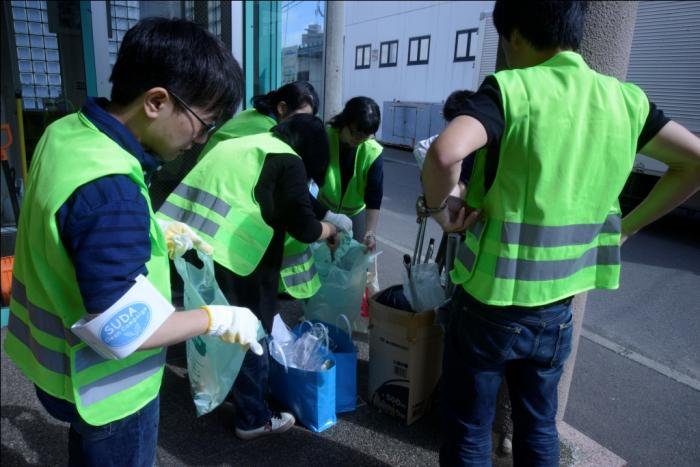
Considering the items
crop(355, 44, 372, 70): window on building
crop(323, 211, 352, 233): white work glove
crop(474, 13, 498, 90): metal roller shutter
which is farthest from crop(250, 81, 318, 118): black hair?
crop(355, 44, 372, 70): window on building

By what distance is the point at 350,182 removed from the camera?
3.27 metres

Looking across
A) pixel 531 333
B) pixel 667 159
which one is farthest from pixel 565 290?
pixel 667 159

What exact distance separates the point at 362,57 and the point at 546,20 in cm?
1162

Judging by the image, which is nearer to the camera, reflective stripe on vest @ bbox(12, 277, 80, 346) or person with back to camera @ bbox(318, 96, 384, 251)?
reflective stripe on vest @ bbox(12, 277, 80, 346)

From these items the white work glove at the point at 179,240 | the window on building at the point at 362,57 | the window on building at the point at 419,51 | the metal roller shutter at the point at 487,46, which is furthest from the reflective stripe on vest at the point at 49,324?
the window on building at the point at 419,51

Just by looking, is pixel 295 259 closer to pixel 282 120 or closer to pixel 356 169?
pixel 282 120

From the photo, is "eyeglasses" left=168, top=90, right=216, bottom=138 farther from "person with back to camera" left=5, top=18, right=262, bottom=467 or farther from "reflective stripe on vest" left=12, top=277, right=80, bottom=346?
"reflective stripe on vest" left=12, top=277, right=80, bottom=346

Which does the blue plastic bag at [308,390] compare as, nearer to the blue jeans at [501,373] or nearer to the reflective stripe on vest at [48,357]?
the blue jeans at [501,373]

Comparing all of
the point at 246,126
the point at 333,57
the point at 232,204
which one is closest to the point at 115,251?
the point at 232,204

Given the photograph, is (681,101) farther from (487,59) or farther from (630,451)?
(487,59)

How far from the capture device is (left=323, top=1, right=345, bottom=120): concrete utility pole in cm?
457

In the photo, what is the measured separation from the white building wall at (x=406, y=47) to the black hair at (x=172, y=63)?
12.7 metres

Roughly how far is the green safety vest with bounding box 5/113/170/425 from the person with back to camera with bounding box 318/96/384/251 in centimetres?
186

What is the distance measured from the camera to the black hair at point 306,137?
212 cm
